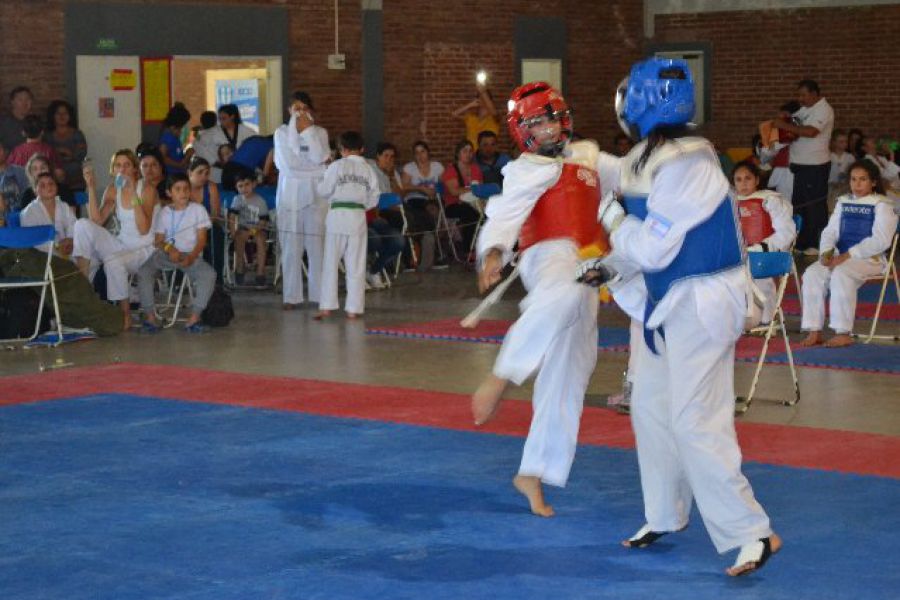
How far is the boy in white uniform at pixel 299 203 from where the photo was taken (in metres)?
13.6

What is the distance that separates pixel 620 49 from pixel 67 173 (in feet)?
31.0

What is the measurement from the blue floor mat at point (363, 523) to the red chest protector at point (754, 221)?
11.1 ft

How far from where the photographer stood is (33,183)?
12.5 meters

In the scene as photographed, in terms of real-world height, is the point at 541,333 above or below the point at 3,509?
above

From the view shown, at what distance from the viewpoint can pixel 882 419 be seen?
26.5 feet

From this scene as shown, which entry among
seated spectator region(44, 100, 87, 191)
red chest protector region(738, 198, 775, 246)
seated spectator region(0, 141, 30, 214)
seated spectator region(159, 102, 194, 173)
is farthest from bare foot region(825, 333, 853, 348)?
seated spectator region(44, 100, 87, 191)

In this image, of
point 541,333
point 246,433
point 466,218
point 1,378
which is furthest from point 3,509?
point 466,218

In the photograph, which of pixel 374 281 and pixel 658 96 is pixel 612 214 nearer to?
pixel 658 96

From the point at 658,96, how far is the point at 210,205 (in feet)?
30.4

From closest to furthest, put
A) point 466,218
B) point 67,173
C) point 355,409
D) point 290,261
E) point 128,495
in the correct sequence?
1. point 128,495
2. point 355,409
3. point 290,261
4. point 67,173
5. point 466,218

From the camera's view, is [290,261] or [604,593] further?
[290,261]

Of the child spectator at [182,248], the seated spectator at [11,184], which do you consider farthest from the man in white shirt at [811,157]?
the seated spectator at [11,184]

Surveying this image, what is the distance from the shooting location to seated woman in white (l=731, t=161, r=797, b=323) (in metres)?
10.3

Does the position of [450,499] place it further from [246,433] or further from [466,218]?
[466,218]
